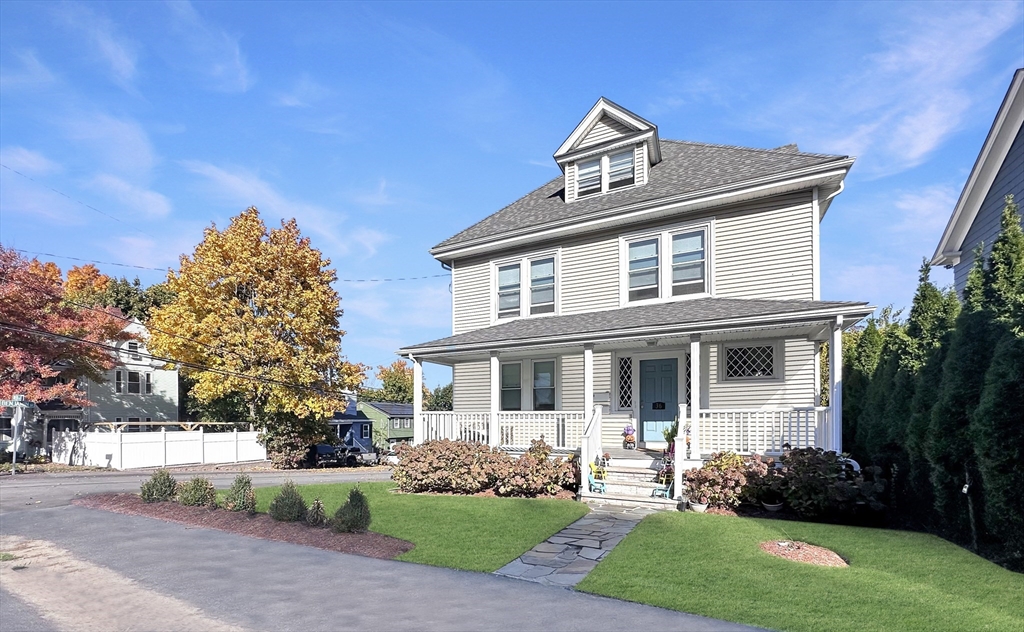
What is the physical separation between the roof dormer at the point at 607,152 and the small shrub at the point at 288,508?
10528mm

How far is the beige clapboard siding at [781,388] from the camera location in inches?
506

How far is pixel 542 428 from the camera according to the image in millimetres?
14312

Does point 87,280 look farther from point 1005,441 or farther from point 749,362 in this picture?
point 1005,441

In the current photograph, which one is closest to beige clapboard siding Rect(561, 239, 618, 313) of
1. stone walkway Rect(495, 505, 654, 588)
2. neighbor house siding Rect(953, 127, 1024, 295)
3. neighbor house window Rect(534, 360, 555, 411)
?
neighbor house window Rect(534, 360, 555, 411)

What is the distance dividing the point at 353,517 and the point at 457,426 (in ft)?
19.3

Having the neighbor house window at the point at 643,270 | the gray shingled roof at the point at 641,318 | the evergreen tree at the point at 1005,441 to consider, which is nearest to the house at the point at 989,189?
the gray shingled roof at the point at 641,318

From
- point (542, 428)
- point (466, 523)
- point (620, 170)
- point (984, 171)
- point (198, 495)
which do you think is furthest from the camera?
point (620, 170)

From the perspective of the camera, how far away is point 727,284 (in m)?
13.8

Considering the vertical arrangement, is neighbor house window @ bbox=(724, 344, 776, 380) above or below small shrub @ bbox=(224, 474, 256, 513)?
above

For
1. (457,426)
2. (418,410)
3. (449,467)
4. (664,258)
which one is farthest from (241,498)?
(664,258)

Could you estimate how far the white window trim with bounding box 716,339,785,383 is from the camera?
43.1ft

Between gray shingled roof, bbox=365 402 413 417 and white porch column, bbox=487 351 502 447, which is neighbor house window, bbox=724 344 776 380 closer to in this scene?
white porch column, bbox=487 351 502 447

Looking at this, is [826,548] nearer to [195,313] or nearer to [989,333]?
[989,333]

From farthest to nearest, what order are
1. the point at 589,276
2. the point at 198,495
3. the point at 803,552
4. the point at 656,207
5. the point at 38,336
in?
the point at 38,336 < the point at 589,276 < the point at 656,207 < the point at 198,495 < the point at 803,552
